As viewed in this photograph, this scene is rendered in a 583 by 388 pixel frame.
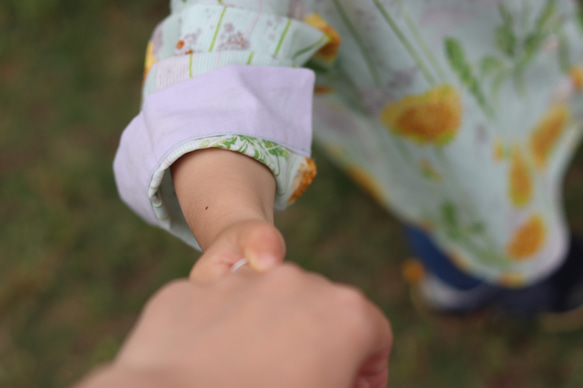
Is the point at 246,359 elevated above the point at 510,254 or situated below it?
above

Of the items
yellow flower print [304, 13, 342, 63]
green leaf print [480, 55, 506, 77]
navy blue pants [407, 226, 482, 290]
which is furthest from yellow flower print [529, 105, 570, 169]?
yellow flower print [304, 13, 342, 63]

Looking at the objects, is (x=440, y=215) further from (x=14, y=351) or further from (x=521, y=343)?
(x=14, y=351)

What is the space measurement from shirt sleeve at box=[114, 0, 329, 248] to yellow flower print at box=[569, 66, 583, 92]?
1.52 ft

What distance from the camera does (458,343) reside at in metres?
1.07

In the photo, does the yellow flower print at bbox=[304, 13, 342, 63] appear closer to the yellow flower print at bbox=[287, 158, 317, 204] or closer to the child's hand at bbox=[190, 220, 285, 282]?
the yellow flower print at bbox=[287, 158, 317, 204]

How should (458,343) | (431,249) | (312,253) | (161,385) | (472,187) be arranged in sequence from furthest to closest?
(312,253)
(458,343)
(431,249)
(472,187)
(161,385)

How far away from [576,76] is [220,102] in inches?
22.8

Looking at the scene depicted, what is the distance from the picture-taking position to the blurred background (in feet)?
3.45

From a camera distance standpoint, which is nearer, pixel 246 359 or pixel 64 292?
pixel 246 359

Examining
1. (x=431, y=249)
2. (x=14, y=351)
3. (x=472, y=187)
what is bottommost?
(x=14, y=351)

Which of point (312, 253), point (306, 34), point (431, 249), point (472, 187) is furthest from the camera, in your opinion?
point (312, 253)

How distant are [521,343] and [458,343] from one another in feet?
0.41

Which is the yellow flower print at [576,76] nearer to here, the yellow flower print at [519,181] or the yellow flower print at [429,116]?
the yellow flower print at [519,181]

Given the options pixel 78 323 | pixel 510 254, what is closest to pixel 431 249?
pixel 510 254
